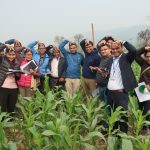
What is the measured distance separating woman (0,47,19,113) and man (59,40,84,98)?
122cm

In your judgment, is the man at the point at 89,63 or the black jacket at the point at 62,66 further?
the black jacket at the point at 62,66

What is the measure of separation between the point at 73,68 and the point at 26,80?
1.02m

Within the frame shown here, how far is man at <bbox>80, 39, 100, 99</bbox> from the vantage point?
19.6ft

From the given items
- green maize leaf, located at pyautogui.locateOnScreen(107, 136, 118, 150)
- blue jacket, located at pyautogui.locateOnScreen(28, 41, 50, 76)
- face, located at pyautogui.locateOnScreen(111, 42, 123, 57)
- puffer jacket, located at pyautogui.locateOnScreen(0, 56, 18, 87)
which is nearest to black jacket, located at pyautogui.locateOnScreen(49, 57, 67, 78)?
blue jacket, located at pyautogui.locateOnScreen(28, 41, 50, 76)

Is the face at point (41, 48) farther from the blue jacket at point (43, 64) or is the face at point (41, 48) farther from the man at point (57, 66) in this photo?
the man at point (57, 66)

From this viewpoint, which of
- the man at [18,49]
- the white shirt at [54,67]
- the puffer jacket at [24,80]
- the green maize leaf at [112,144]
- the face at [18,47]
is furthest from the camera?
the white shirt at [54,67]

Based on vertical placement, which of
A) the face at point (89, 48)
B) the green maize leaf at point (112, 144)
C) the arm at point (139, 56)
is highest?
the face at point (89, 48)

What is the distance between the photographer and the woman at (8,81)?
533 centimetres

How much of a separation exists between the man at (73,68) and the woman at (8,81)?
122 cm

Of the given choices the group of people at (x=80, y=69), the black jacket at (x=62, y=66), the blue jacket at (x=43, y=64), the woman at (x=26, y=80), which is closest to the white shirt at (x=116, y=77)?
the group of people at (x=80, y=69)

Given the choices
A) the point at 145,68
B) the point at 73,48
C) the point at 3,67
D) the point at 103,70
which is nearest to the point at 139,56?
the point at 145,68

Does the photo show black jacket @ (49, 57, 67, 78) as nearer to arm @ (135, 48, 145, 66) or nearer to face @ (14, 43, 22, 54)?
face @ (14, 43, 22, 54)

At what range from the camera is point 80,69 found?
21.2 ft

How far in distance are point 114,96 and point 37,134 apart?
1.50 metres
